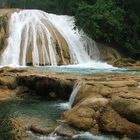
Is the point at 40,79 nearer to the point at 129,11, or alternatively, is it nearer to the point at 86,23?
the point at 86,23

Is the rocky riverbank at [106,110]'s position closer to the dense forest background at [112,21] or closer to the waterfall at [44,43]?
the waterfall at [44,43]

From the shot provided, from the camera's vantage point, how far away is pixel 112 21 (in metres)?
34.5

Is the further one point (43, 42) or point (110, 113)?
point (43, 42)

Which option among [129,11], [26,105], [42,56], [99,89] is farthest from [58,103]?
[129,11]

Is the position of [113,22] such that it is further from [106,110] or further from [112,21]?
[106,110]

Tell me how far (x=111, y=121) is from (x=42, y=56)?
58.3 ft

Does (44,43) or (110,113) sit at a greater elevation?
(110,113)

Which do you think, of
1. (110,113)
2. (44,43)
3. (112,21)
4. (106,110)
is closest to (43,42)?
(44,43)

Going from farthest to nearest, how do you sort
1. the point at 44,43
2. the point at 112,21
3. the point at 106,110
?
1. the point at 112,21
2. the point at 44,43
3. the point at 106,110

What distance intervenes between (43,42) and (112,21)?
20.5 feet

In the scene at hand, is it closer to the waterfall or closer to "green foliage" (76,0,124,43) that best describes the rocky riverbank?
the waterfall

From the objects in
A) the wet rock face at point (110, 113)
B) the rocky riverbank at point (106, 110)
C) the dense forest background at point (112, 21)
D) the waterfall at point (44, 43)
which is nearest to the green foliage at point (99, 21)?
the dense forest background at point (112, 21)

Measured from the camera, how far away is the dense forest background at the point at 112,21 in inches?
1359

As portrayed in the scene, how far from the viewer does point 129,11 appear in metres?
37.2
